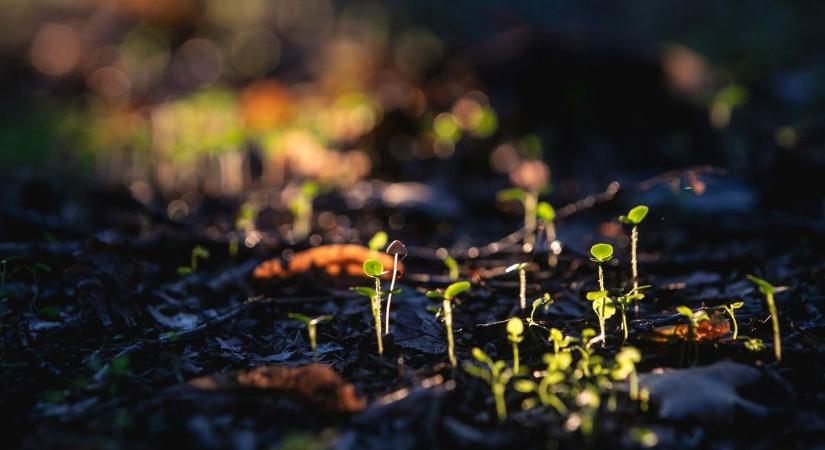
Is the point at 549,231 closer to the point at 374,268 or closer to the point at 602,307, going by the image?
the point at 602,307

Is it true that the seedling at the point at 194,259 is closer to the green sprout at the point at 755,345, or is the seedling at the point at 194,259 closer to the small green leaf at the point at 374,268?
the small green leaf at the point at 374,268

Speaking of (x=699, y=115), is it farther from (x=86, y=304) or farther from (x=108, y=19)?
(x=108, y=19)

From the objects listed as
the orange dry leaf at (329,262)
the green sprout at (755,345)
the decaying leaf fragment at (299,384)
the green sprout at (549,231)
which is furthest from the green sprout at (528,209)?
the decaying leaf fragment at (299,384)

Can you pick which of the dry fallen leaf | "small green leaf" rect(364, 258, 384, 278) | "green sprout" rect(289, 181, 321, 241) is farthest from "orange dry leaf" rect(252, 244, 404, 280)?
the dry fallen leaf

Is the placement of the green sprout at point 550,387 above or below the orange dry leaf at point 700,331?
below

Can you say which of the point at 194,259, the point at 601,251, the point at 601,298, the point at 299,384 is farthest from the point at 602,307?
the point at 194,259

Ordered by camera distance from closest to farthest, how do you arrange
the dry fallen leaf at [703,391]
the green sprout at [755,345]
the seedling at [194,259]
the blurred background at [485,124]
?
the dry fallen leaf at [703,391], the green sprout at [755,345], the seedling at [194,259], the blurred background at [485,124]

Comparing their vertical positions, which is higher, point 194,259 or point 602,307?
point 194,259

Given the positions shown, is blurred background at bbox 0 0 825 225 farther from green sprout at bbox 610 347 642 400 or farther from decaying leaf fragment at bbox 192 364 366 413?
decaying leaf fragment at bbox 192 364 366 413
